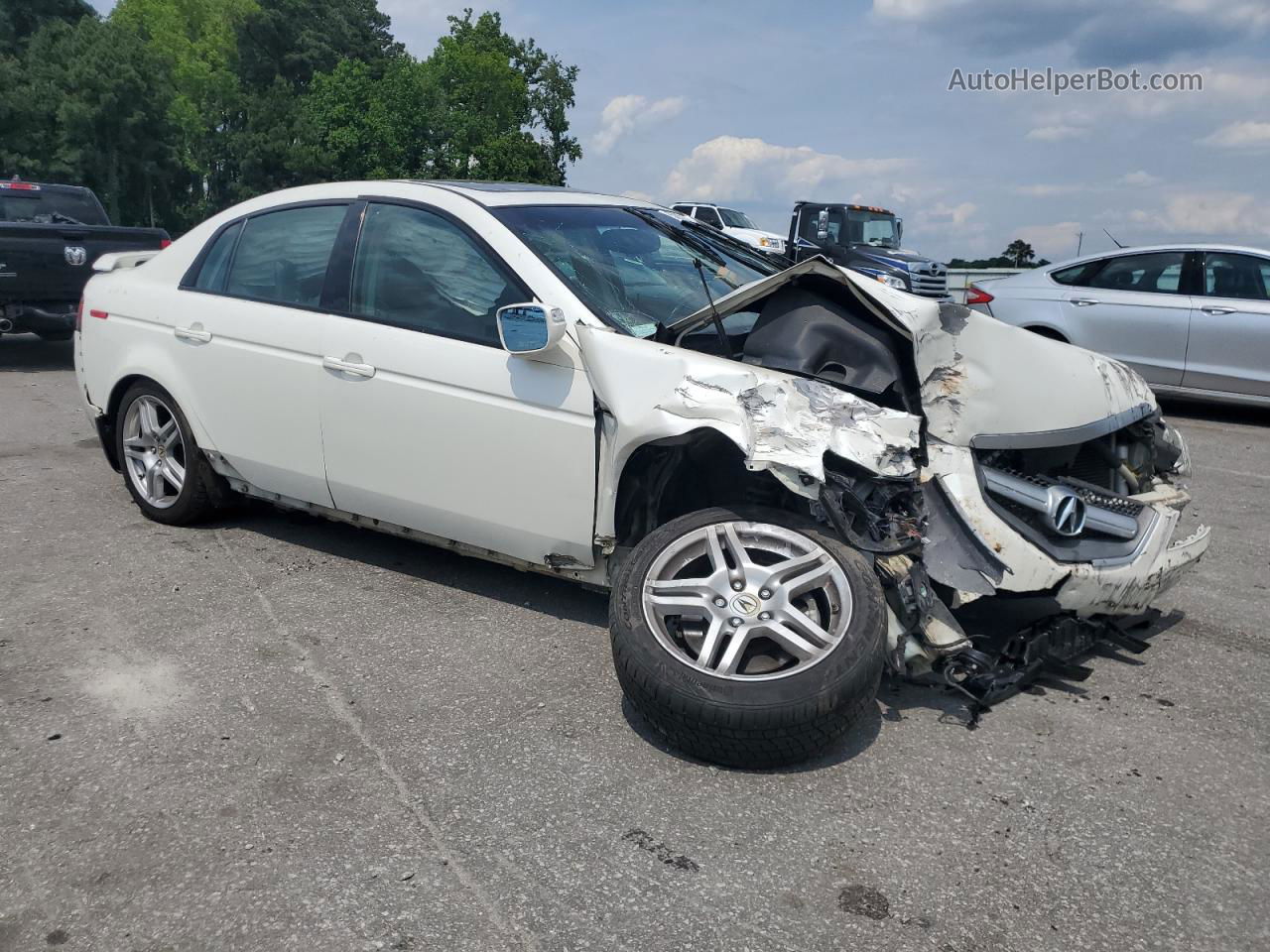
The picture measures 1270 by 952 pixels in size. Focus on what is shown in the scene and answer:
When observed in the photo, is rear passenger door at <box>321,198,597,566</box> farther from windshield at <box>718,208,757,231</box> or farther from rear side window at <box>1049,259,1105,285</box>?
windshield at <box>718,208,757,231</box>

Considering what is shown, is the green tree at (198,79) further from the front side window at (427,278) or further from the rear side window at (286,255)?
the front side window at (427,278)

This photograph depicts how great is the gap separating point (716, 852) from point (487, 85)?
5661cm

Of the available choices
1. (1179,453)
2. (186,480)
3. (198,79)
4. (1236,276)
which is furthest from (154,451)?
(198,79)

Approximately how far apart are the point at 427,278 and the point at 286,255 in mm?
901

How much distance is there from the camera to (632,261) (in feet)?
13.8

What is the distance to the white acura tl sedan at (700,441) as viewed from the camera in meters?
3.16

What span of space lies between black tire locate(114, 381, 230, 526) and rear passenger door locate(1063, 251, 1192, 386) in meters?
7.63

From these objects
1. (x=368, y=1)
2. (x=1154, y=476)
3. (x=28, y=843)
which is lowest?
(x=28, y=843)

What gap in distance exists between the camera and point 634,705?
123 inches

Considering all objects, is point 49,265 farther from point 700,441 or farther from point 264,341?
point 700,441

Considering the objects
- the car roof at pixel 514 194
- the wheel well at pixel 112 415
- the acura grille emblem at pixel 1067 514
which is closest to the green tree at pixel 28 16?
the wheel well at pixel 112 415

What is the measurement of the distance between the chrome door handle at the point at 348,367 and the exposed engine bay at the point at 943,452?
1.20 meters

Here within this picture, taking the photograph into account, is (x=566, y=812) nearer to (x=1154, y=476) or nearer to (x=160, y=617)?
(x=160, y=617)

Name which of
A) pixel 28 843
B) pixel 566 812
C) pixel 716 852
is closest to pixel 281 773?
pixel 28 843
